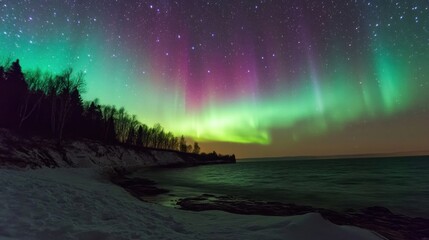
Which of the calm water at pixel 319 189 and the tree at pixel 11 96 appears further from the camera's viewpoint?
the tree at pixel 11 96

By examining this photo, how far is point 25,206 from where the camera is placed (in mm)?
7680

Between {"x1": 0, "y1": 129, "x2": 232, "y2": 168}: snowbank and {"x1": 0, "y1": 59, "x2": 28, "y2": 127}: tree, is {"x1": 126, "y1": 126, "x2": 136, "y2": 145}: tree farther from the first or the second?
{"x1": 0, "y1": 59, "x2": 28, "y2": 127}: tree

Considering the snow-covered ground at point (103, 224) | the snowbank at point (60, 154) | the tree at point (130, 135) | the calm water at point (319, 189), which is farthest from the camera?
the tree at point (130, 135)

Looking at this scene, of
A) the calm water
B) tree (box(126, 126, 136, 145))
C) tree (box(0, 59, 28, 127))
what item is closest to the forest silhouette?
tree (box(0, 59, 28, 127))

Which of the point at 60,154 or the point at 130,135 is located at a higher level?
the point at 130,135

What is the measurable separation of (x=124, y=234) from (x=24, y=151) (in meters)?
30.8

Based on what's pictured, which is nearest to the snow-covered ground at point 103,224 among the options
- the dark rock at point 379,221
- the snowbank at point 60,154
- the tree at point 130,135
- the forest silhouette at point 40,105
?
the dark rock at point 379,221

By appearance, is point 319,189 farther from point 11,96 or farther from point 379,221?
point 11,96

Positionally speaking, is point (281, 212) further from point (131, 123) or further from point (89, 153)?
point (131, 123)

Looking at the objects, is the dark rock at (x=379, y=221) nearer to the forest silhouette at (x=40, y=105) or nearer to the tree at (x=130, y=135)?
the forest silhouette at (x=40, y=105)


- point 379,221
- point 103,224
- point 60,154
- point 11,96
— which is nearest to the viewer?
point 103,224

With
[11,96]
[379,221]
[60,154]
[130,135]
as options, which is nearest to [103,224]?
[379,221]

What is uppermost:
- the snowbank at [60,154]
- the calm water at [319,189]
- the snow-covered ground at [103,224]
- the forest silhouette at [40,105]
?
the forest silhouette at [40,105]

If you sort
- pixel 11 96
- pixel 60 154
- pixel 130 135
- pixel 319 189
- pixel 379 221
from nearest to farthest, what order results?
pixel 379 221
pixel 319 189
pixel 60 154
pixel 11 96
pixel 130 135
